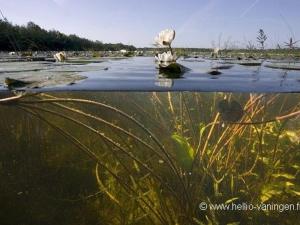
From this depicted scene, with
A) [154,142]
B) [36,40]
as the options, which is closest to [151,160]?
[154,142]

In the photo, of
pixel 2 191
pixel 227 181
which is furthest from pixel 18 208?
pixel 227 181

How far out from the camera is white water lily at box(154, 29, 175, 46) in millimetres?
3330

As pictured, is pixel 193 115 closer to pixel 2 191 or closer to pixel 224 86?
pixel 224 86

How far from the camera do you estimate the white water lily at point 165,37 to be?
3.33 m

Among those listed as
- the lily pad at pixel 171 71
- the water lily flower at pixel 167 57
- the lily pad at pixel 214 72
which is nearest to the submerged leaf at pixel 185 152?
the water lily flower at pixel 167 57

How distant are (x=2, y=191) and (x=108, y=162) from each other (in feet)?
10.5

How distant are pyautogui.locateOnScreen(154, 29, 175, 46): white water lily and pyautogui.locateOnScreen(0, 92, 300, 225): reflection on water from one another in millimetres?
765

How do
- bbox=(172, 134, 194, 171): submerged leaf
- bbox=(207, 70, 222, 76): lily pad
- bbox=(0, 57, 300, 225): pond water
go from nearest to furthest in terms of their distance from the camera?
bbox=(172, 134, 194, 171): submerged leaf, bbox=(0, 57, 300, 225): pond water, bbox=(207, 70, 222, 76): lily pad

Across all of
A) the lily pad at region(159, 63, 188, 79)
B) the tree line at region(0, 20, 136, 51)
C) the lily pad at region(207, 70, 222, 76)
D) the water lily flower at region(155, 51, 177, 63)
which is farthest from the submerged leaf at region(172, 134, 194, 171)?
the tree line at region(0, 20, 136, 51)

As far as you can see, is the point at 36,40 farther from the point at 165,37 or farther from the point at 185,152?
the point at 185,152

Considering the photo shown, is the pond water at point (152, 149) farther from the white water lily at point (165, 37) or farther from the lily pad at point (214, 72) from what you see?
the white water lily at point (165, 37)

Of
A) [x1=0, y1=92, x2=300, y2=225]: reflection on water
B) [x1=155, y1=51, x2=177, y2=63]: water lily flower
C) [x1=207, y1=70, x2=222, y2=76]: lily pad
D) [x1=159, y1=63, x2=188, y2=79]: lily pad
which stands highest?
[x1=155, y1=51, x2=177, y2=63]: water lily flower

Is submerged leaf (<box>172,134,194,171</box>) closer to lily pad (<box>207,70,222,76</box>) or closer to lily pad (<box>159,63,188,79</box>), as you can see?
lily pad (<box>159,63,188,79</box>)

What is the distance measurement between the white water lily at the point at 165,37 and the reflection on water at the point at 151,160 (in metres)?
0.76
